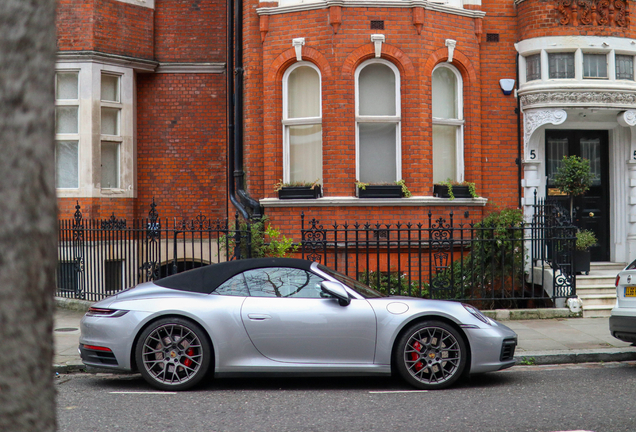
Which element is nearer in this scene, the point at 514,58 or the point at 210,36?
the point at 514,58

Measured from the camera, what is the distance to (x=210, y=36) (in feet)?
48.9

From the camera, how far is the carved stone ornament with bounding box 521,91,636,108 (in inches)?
491

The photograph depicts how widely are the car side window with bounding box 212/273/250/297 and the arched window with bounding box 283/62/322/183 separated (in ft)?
18.3

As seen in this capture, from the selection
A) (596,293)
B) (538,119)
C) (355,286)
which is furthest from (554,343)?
(538,119)

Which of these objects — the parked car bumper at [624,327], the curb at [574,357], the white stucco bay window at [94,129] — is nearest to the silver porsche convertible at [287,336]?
the curb at [574,357]

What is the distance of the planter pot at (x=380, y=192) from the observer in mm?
11992

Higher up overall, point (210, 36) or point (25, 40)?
point (210, 36)

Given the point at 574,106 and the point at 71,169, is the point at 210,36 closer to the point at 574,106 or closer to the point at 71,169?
the point at 71,169

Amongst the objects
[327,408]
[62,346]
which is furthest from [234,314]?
[62,346]

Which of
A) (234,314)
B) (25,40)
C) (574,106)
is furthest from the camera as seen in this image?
(574,106)

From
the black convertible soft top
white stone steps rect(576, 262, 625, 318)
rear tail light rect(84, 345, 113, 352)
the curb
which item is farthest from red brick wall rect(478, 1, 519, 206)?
rear tail light rect(84, 345, 113, 352)

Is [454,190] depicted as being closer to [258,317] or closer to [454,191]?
[454,191]

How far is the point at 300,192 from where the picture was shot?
1220 centimetres

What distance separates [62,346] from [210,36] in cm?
814
